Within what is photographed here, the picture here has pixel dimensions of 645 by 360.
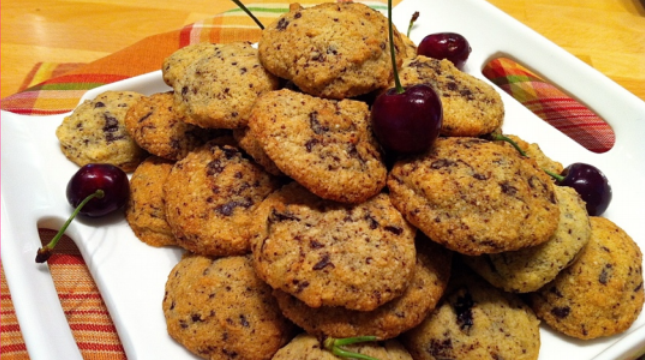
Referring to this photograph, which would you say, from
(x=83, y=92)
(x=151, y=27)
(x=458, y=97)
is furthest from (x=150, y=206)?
(x=151, y=27)

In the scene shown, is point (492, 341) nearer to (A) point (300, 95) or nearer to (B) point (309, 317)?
(B) point (309, 317)

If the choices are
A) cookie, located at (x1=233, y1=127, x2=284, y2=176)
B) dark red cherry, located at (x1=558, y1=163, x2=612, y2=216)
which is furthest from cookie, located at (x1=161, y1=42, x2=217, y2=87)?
dark red cherry, located at (x1=558, y1=163, x2=612, y2=216)

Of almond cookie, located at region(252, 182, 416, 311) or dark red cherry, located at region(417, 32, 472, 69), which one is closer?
almond cookie, located at region(252, 182, 416, 311)

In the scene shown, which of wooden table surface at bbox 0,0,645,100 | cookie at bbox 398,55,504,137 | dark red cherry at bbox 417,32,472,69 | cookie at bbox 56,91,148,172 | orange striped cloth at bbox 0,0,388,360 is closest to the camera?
cookie at bbox 398,55,504,137

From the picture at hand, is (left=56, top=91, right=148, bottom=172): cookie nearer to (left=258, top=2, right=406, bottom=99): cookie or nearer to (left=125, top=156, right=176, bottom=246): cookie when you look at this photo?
(left=125, top=156, right=176, bottom=246): cookie

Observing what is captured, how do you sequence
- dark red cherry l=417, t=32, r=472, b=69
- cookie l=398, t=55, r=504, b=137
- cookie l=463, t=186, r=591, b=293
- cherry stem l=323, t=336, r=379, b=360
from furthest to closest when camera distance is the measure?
dark red cherry l=417, t=32, r=472, b=69 < cookie l=398, t=55, r=504, b=137 < cookie l=463, t=186, r=591, b=293 < cherry stem l=323, t=336, r=379, b=360

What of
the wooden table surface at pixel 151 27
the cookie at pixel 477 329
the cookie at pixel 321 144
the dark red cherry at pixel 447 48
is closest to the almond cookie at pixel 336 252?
the cookie at pixel 321 144

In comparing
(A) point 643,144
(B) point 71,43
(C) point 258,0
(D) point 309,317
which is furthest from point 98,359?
(C) point 258,0

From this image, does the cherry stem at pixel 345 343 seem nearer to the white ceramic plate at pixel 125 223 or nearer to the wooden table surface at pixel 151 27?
the white ceramic plate at pixel 125 223
